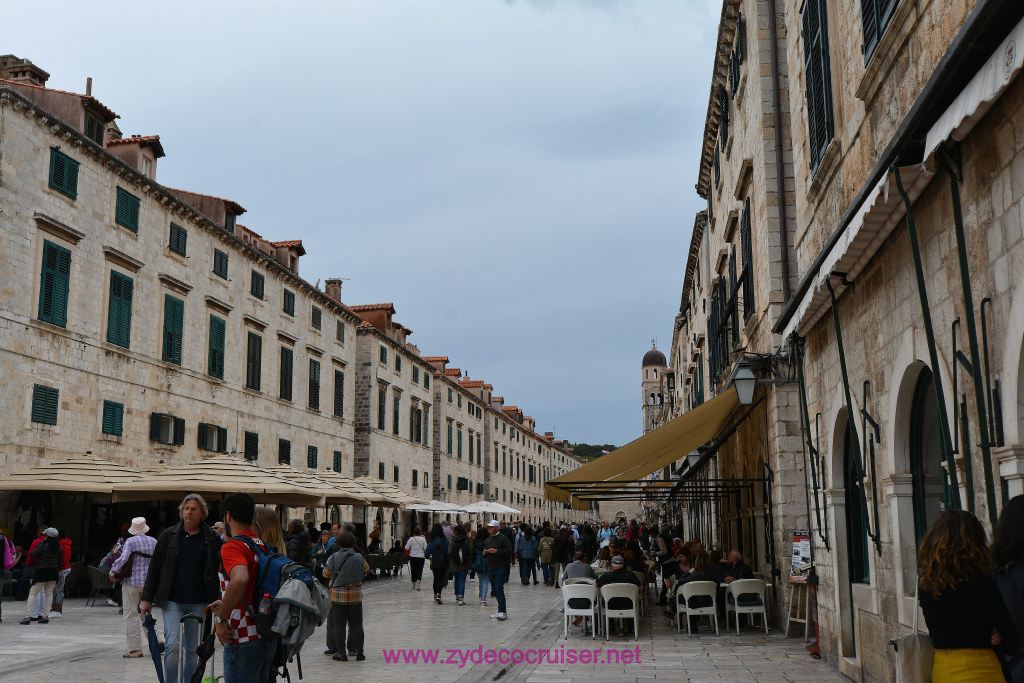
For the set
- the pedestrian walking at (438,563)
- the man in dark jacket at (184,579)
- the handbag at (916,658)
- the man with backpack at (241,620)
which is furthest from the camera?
the pedestrian walking at (438,563)

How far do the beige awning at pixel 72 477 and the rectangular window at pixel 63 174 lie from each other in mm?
5676

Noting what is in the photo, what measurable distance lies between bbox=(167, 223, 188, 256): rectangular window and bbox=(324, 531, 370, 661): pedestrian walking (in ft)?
48.9

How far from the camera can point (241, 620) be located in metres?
5.34

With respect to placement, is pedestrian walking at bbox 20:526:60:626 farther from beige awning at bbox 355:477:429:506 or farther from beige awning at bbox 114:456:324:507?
beige awning at bbox 355:477:429:506

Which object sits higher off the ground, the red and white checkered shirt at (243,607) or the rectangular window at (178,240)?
the rectangular window at (178,240)

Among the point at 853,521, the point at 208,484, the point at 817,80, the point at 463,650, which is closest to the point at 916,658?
the point at 853,521

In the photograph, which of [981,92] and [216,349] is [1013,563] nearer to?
[981,92]

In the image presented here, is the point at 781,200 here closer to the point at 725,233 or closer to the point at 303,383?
the point at 725,233

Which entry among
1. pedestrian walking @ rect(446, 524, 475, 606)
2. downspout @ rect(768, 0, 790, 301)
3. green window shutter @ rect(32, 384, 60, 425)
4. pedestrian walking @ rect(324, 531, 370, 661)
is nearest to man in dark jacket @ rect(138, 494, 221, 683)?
pedestrian walking @ rect(324, 531, 370, 661)

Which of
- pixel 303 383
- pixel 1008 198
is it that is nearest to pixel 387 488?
pixel 303 383

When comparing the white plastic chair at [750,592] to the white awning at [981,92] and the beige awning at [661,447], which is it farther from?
the white awning at [981,92]

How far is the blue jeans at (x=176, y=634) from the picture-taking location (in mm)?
6750

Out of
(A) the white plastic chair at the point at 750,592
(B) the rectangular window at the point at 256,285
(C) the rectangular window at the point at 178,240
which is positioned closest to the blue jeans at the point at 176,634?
(A) the white plastic chair at the point at 750,592

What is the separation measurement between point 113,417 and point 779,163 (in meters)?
15.7
